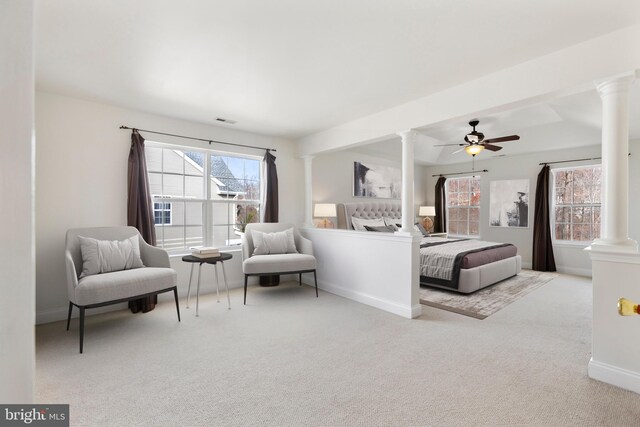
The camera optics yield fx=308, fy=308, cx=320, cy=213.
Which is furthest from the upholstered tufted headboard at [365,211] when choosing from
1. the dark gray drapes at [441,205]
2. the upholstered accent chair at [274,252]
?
the dark gray drapes at [441,205]

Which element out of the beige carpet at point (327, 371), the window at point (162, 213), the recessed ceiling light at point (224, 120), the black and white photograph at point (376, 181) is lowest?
the beige carpet at point (327, 371)

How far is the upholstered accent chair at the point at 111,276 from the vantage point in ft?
8.46

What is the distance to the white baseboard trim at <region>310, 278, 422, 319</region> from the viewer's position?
130 inches

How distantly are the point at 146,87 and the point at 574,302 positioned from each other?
17.7 ft

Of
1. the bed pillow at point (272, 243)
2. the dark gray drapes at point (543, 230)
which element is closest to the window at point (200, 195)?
the bed pillow at point (272, 243)

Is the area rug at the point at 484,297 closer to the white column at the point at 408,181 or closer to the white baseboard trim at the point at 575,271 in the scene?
the white baseboard trim at the point at 575,271

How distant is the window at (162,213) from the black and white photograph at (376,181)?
324cm

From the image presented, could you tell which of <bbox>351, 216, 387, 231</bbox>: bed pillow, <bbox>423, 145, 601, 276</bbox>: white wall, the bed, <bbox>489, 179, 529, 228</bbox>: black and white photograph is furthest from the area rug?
<bbox>489, 179, 529, 228</bbox>: black and white photograph

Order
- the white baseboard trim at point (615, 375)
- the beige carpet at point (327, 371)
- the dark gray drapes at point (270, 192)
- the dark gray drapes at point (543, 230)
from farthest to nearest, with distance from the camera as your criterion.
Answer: the dark gray drapes at point (543, 230), the dark gray drapes at point (270, 192), the white baseboard trim at point (615, 375), the beige carpet at point (327, 371)

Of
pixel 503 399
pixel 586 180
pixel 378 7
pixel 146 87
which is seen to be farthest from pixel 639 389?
pixel 586 180

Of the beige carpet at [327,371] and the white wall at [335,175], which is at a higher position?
the white wall at [335,175]

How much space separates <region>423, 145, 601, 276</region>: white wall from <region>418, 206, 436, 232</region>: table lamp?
3.36 feet

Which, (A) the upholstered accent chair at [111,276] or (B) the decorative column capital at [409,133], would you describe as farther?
(B) the decorative column capital at [409,133]

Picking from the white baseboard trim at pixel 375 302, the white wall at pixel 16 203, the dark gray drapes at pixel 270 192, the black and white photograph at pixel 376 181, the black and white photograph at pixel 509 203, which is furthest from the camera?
the black and white photograph at pixel 509 203
